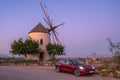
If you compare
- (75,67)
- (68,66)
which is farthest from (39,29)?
(75,67)

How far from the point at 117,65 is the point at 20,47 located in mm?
31388

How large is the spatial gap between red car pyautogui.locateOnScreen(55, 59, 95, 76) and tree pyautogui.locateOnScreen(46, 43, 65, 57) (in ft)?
99.0

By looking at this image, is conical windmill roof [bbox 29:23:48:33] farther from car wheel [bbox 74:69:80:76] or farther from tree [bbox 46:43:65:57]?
car wheel [bbox 74:69:80:76]

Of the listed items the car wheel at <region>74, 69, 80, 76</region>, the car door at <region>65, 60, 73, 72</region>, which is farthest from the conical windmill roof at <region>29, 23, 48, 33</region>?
the car wheel at <region>74, 69, 80, 76</region>

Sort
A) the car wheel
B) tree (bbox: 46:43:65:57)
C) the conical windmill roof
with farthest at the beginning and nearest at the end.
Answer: the conical windmill roof < tree (bbox: 46:43:65:57) < the car wheel

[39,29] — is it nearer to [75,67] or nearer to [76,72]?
[75,67]

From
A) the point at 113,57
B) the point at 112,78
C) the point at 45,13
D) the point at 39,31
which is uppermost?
the point at 45,13

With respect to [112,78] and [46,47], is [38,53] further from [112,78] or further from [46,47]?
[112,78]

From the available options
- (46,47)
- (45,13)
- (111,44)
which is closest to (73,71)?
(111,44)

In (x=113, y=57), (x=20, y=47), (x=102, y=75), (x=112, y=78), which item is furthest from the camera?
(x=20, y=47)

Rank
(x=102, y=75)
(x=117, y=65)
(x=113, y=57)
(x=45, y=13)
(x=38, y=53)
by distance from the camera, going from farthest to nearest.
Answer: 1. (x=45, y=13)
2. (x=38, y=53)
3. (x=113, y=57)
4. (x=117, y=65)
5. (x=102, y=75)

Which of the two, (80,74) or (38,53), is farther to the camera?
(38,53)

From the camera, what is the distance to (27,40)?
51312 mm

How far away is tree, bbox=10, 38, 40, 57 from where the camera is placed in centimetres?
5025
